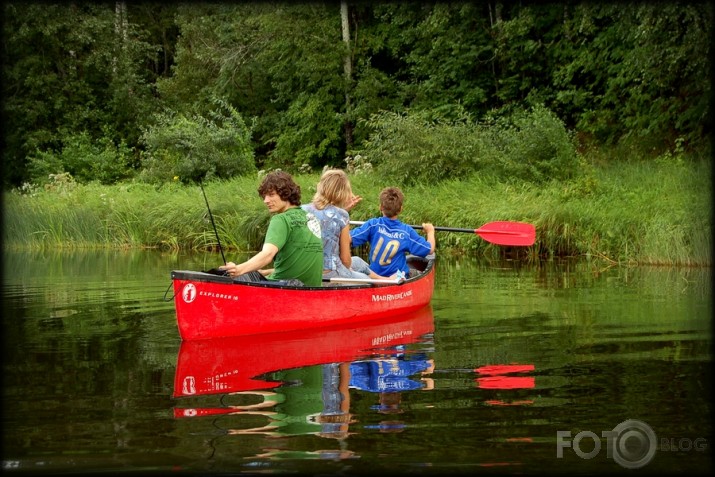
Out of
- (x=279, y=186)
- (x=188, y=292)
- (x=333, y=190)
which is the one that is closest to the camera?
(x=188, y=292)

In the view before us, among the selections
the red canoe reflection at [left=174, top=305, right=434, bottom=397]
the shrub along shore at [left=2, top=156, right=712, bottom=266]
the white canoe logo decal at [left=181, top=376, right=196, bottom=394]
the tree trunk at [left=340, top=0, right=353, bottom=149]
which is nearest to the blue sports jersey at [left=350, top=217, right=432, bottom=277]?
the red canoe reflection at [left=174, top=305, right=434, bottom=397]

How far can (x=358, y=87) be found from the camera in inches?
1203

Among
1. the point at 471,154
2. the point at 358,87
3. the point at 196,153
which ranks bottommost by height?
the point at 471,154

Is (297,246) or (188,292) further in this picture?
(297,246)

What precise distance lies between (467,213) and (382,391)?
11947mm

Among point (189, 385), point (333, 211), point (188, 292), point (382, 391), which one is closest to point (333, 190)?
point (333, 211)

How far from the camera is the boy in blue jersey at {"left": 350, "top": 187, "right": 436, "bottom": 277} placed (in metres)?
10.8

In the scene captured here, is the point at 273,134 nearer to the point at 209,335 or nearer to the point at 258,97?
the point at 258,97

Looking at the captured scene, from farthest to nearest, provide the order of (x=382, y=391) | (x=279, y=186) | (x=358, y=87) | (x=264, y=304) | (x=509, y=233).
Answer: (x=358, y=87) → (x=509, y=233) → (x=264, y=304) → (x=279, y=186) → (x=382, y=391)

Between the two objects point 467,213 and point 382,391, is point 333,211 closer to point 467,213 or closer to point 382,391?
point 382,391

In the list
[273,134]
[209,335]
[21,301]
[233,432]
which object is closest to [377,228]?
[209,335]

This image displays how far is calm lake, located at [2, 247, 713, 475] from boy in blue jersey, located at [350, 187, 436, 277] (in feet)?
1.98

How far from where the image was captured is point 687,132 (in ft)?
74.7

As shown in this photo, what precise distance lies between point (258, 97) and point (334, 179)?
26.0 metres
